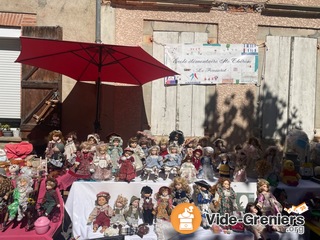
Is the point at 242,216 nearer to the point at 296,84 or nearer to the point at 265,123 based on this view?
the point at 265,123

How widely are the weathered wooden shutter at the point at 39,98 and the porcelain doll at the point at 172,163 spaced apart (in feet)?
8.60

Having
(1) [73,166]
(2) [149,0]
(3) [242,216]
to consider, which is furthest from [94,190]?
(2) [149,0]

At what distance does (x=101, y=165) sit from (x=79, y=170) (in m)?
0.32

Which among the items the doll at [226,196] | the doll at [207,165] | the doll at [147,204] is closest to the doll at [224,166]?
the doll at [207,165]

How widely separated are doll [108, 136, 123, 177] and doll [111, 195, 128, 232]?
→ 323 mm

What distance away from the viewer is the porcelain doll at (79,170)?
3701 millimetres

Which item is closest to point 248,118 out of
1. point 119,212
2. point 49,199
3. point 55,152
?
point 119,212

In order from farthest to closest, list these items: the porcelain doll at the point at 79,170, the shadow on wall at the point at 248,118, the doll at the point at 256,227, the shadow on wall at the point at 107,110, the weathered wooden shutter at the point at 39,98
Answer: the shadow on wall at the point at 248,118, the shadow on wall at the point at 107,110, the weathered wooden shutter at the point at 39,98, the porcelain doll at the point at 79,170, the doll at the point at 256,227

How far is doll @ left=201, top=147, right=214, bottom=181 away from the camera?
12.5 ft

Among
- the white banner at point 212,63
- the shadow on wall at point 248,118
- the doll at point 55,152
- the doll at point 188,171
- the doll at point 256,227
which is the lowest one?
the doll at point 256,227

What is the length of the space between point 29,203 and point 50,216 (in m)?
0.28

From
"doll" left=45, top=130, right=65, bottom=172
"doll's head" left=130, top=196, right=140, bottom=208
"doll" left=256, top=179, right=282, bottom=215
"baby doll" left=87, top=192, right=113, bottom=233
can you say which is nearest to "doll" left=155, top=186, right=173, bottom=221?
"doll's head" left=130, top=196, right=140, bottom=208

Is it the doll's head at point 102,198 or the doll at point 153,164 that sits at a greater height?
the doll at point 153,164

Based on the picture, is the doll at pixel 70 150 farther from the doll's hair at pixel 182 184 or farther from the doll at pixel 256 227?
the doll at pixel 256 227
